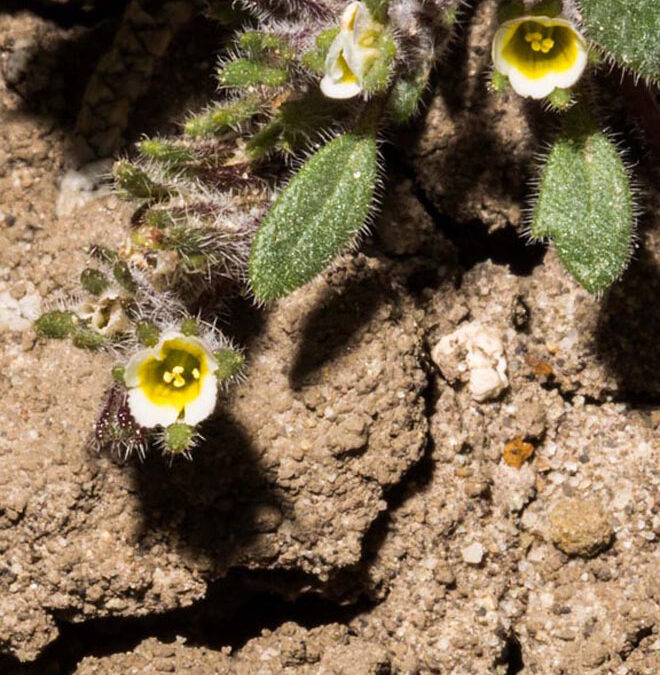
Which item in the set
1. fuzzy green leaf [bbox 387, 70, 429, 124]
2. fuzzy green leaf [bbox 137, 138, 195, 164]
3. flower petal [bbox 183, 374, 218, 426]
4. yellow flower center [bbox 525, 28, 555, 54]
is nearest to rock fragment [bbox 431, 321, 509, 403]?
fuzzy green leaf [bbox 387, 70, 429, 124]

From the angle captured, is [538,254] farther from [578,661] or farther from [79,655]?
[79,655]

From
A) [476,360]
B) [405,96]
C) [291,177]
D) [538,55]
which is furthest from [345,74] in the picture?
[476,360]

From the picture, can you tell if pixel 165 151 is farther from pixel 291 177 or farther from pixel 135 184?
pixel 291 177

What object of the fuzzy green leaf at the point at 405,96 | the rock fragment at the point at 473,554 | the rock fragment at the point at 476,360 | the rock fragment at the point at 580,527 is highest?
the fuzzy green leaf at the point at 405,96

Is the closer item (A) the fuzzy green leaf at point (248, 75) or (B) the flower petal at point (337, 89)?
(B) the flower petal at point (337, 89)

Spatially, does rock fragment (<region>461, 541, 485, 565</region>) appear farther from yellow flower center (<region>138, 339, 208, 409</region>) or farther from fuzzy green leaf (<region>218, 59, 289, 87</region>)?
fuzzy green leaf (<region>218, 59, 289, 87</region>)

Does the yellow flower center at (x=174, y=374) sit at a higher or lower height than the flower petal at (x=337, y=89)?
lower

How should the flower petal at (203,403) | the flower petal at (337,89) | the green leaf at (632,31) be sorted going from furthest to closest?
the flower petal at (337,89) < the flower petal at (203,403) < the green leaf at (632,31)

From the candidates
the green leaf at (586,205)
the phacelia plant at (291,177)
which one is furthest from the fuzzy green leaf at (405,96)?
the green leaf at (586,205)

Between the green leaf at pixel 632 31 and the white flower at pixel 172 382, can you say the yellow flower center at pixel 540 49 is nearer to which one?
the green leaf at pixel 632 31
